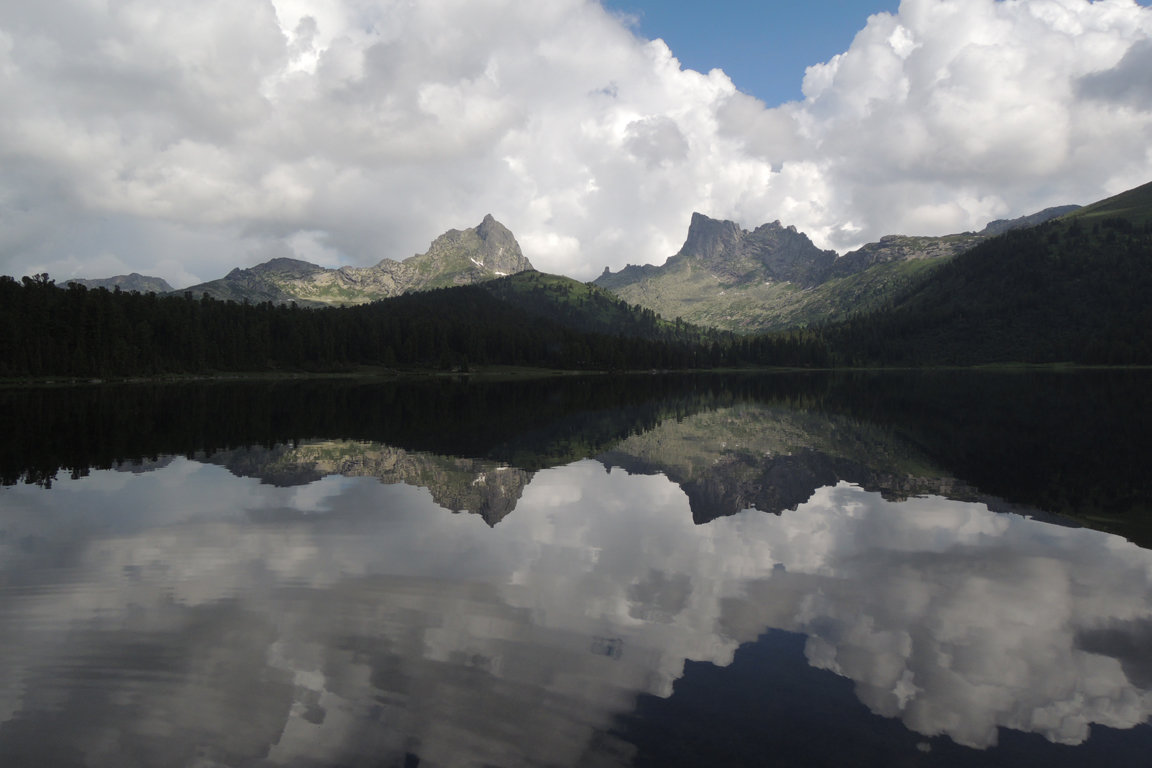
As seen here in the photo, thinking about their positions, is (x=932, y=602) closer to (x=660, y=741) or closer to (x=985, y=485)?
(x=660, y=741)

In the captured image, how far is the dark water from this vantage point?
10.1 meters

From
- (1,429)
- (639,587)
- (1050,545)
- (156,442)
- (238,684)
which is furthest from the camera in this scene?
(1,429)

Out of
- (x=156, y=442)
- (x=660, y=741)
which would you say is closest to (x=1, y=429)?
(x=156, y=442)

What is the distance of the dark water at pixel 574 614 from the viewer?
399 inches

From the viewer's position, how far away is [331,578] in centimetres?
1817

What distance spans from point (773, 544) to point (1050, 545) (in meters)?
9.69

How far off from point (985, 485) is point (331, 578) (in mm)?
32278

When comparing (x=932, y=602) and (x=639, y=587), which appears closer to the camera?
(x=932, y=602)

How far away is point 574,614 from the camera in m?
15.5

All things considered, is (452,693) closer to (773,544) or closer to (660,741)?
(660,741)

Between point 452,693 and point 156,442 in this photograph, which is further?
point 156,442

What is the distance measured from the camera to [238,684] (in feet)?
38.6

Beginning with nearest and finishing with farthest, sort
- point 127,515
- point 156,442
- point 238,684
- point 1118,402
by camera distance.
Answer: point 238,684, point 127,515, point 156,442, point 1118,402

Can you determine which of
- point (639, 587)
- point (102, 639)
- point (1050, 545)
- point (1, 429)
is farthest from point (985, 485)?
point (1, 429)
